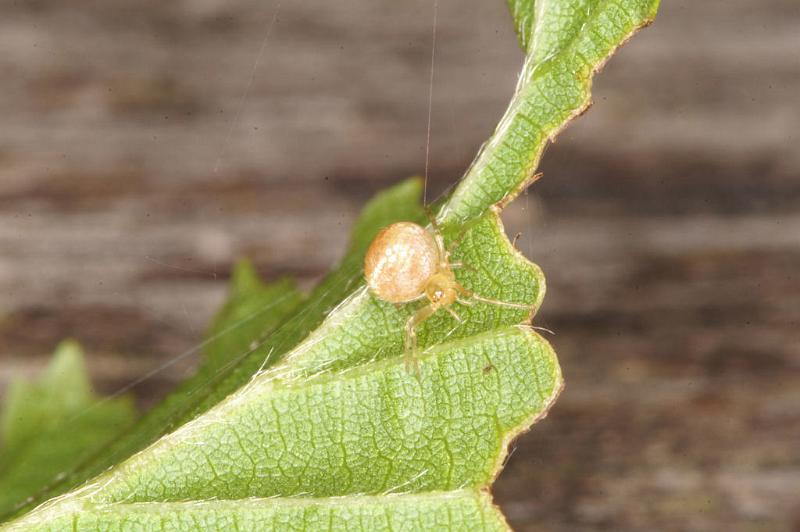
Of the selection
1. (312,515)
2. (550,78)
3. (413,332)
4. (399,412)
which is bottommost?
(312,515)

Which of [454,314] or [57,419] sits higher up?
[454,314]

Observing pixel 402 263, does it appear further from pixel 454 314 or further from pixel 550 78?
pixel 550 78

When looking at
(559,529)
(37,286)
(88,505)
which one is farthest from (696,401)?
(37,286)

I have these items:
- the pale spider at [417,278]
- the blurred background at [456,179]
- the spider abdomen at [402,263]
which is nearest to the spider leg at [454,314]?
the pale spider at [417,278]

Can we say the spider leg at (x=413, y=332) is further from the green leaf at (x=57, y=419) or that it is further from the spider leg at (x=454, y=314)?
the green leaf at (x=57, y=419)

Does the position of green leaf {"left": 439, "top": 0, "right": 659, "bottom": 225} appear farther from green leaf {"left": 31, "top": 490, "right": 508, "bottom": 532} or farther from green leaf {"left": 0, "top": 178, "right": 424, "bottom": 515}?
green leaf {"left": 31, "top": 490, "right": 508, "bottom": 532}

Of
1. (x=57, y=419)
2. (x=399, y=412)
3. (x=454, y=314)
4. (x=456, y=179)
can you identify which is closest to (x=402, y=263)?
(x=454, y=314)
